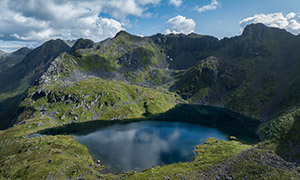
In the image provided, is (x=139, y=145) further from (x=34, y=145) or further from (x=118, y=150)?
(x=34, y=145)

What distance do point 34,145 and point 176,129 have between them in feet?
367

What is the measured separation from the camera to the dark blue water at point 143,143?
90.3 m

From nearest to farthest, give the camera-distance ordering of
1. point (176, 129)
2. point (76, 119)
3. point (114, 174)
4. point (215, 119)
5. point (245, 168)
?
point (245, 168) < point (114, 174) < point (176, 129) < point (76, 119) < point (215, 119)

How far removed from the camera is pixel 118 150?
10394 centimetres

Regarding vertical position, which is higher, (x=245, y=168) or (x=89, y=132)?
(x=245, y=168)

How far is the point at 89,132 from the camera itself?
474ft

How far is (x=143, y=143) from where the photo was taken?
116m

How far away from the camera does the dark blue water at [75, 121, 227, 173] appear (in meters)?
90.3

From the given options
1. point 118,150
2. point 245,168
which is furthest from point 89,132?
point 245,168

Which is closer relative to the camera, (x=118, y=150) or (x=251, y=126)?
(x=118, y=150)

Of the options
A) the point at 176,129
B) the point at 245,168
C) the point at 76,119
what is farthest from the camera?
the point at 76,119

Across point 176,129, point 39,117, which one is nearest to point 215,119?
point 176,129

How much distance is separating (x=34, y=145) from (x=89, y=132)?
4636 centimetres

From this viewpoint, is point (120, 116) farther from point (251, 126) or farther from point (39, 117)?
point (251, 126)
